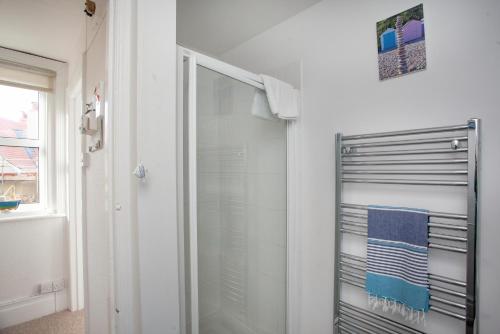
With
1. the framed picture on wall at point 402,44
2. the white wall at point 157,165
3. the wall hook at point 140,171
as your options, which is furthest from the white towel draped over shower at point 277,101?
the wall hook at point 140,171

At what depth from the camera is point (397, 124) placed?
1148 mm

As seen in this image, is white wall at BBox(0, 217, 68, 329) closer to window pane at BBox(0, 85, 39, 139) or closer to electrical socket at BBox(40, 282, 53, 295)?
electrical socket at BBox(40, 282, 53, 295)

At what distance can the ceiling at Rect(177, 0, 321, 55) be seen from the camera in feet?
4.64

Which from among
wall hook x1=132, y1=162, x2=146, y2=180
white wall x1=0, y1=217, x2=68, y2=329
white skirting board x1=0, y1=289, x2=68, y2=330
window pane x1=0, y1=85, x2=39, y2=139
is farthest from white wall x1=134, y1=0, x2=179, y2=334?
window pane x1=0, y1=85, x2=39, y2=139

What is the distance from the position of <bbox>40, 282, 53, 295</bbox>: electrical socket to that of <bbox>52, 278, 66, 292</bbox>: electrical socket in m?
0.02

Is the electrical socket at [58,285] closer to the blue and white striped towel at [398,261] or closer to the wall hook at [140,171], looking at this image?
the wall hook at [140,171]

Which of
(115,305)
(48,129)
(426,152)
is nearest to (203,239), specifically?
(115,305)

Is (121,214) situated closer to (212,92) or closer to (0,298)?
(212,92)

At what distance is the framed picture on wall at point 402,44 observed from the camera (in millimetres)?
1066

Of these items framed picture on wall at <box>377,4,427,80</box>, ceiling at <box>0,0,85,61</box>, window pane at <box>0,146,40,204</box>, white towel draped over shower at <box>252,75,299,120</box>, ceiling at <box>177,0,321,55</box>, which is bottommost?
window pane at <box>0,146,40,204</box>

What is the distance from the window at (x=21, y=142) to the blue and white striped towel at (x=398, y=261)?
9.48 feet

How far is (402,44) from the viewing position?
44.1 inches

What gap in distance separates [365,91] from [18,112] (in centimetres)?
292

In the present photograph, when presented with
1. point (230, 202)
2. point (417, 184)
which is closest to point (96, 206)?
point (230, 202)
